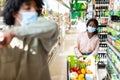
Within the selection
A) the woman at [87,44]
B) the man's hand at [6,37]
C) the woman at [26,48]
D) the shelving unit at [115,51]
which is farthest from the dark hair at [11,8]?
the woman at [87,44]

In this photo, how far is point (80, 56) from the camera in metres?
5.55

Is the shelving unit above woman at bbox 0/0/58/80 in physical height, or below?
below

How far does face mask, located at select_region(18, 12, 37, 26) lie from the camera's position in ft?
6.70

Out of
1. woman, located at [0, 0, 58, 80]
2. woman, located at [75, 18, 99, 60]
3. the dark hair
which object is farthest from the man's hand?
woman, located at [75, 18, 99, 60]

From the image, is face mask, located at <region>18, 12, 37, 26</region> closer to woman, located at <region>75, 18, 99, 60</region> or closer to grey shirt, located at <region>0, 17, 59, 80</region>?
grey shirt, located at <region>0, 17, 59, 80</region>

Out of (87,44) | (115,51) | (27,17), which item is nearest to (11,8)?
(27,17)

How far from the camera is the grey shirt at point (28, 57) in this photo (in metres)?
2.05

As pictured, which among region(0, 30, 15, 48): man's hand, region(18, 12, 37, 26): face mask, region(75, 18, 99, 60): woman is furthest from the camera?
region(75, 18, 99, 60): woman

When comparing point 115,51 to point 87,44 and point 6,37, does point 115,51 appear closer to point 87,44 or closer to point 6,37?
point 87,44

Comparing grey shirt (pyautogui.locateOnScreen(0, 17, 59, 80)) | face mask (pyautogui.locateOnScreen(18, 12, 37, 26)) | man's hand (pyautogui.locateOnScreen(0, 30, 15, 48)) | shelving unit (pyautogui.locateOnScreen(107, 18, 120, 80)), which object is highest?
face mask (pyautogui.locateOnScreen(18, 12, 37, 26))

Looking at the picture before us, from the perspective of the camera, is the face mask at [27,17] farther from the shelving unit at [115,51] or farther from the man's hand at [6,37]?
the shelving unit at [115,51]

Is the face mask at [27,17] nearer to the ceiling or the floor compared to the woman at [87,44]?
nearer to the ceiling

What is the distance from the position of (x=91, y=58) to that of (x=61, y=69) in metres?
3.87

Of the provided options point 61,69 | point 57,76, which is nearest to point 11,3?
point 57,76
